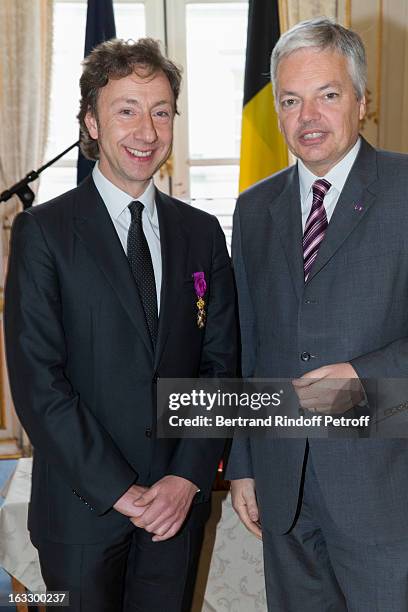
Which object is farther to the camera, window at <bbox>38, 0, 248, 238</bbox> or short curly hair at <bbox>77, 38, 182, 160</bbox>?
window at <bbox>38, 0, 248, 238</bbox>

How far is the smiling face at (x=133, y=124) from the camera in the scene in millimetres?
1730

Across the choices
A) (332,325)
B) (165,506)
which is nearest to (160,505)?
(165,506)

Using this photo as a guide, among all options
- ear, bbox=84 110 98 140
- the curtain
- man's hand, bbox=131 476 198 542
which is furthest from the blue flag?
man's hand, bbox=131 476 198 542

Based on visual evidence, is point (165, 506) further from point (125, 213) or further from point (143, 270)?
point (125, 213)

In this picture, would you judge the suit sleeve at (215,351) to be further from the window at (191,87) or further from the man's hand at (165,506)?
the window at (191,87)

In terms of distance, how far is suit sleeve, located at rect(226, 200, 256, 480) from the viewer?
191 cm

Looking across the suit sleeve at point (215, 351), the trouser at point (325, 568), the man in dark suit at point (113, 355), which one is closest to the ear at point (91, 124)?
the man in dark suit at point (113, 355)

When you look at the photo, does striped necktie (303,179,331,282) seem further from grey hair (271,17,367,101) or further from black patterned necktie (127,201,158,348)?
black patterned necktie (127,201,158,348)

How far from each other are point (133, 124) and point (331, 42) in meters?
0.51

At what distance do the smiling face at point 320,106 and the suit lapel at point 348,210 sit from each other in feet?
0.27

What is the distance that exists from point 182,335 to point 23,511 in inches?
42.0

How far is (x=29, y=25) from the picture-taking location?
443cm

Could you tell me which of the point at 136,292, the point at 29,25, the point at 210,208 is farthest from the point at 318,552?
the point at 29,25

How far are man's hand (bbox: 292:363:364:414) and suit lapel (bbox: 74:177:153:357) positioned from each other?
37 cm
